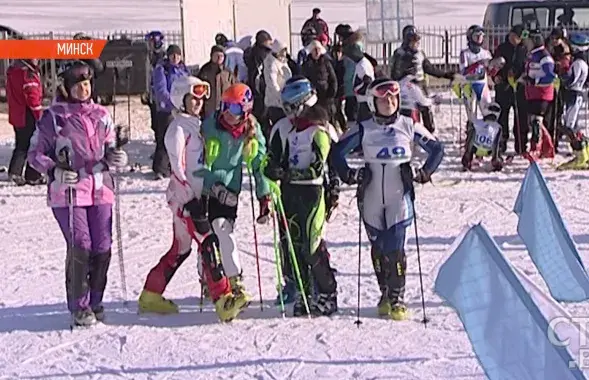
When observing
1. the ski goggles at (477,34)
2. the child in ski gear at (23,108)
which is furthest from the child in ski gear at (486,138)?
the child in ski gear at (23,108)

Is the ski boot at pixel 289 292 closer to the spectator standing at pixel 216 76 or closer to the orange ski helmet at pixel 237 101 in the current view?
the orange ski helmet at pixel 237 101

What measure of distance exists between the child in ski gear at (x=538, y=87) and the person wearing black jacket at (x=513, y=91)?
0.43m

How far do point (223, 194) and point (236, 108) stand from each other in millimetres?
600

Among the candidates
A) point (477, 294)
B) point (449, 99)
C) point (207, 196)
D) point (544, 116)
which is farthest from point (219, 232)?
point (449, 99)

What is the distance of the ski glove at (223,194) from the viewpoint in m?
7.73

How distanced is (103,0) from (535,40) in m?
36.5

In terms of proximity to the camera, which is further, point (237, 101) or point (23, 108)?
point (23, 108)

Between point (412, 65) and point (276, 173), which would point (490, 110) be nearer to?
point (412, 65)

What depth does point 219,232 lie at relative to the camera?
7.79 metres

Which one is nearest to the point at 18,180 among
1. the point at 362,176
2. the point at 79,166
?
the point at 79,166

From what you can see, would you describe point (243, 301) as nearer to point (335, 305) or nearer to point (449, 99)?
point (335, 305)

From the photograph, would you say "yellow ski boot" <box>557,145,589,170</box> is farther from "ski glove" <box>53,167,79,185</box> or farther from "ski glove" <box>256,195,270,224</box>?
"ski glove" <box>53,167,79,185</box>

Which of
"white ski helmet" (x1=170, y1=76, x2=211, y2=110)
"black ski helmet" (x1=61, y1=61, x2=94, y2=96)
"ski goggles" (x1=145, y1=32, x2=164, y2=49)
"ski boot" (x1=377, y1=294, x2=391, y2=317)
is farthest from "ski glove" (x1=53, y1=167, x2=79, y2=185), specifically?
"ski goggles" (x1=145, y1=32, x2=164, y2=49)

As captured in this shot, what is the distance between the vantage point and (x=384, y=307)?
794cm
